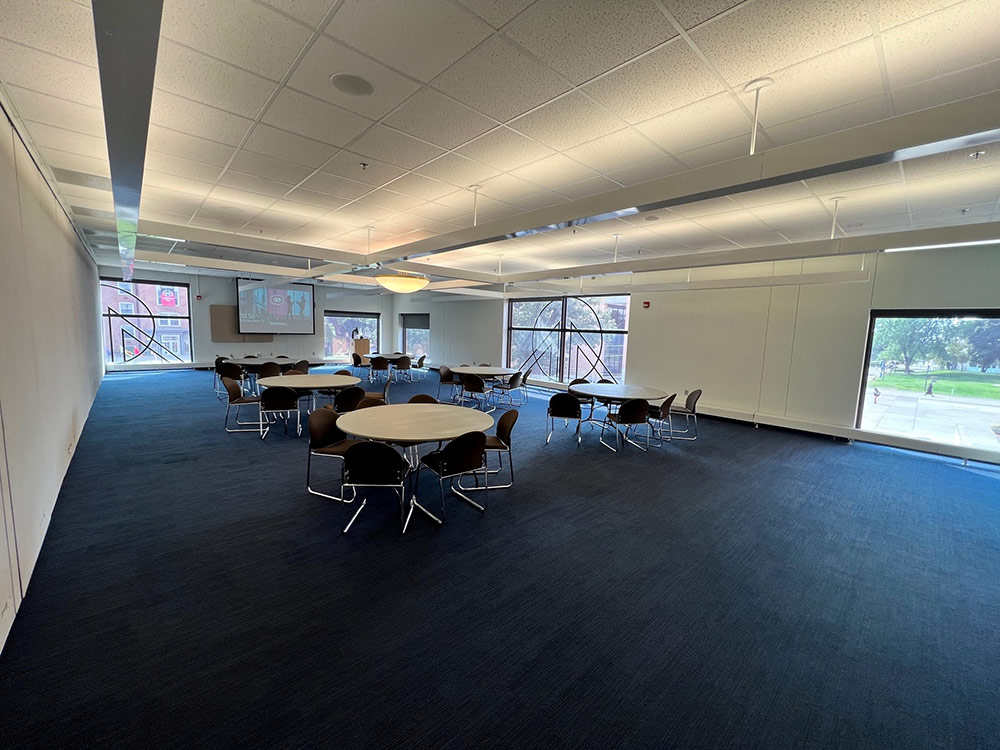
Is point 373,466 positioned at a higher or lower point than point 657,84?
lower

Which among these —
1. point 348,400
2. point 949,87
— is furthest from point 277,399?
point 949,87

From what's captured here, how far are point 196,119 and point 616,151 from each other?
3.00 meters

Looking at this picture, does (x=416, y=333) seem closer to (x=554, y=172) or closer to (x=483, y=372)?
(x=483, y=372)

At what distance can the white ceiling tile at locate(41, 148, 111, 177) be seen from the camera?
131 inches

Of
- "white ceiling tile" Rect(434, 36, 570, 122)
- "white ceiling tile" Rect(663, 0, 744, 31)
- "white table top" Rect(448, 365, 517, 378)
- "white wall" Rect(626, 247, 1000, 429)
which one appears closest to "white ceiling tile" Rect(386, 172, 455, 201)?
"white ceiling tile" Rect(434, 36, 570, 122)

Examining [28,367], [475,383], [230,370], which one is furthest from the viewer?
[230,370]

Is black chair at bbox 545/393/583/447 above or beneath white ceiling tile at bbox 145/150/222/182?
beneath

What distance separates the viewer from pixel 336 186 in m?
4.05

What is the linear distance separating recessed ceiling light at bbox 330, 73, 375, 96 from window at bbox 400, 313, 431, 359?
42.9 ft

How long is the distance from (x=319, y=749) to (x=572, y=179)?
412 centimetres

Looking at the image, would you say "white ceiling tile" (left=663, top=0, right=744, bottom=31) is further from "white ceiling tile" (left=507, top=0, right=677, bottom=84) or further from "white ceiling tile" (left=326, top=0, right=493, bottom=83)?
"white ceiling tile" (left=326, top=0, right=493, bottom=83)

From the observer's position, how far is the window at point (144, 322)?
1113 cm

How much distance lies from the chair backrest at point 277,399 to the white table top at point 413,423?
2063mm

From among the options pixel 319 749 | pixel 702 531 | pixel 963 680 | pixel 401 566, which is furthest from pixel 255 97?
pixel 963 680
